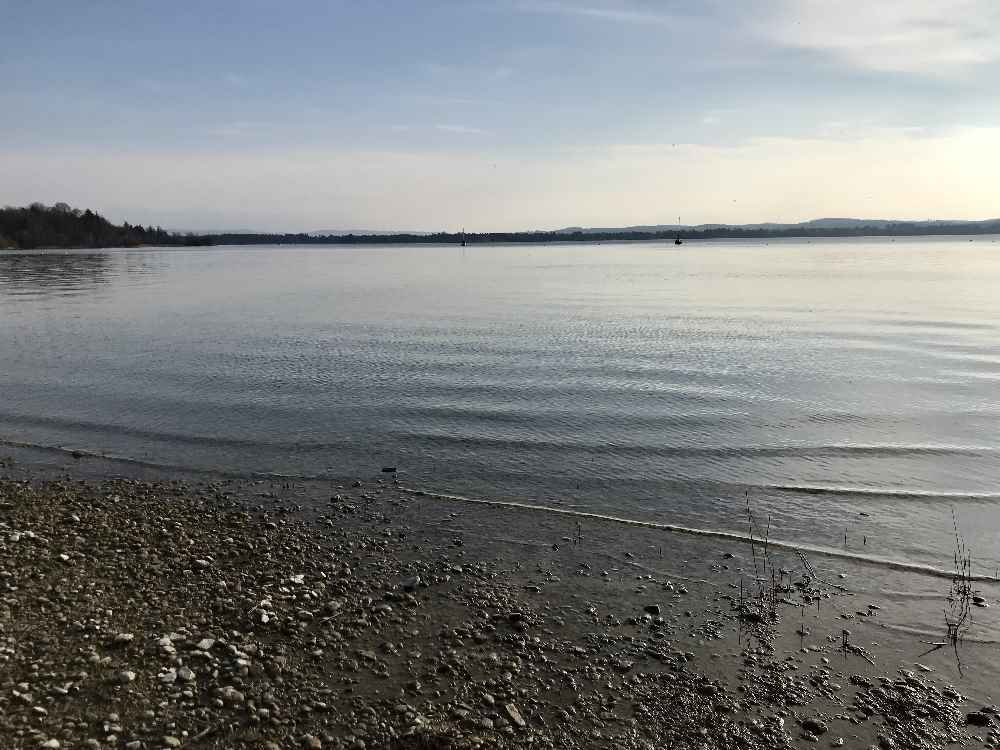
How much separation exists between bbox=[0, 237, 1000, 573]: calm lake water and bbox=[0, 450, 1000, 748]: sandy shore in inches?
109

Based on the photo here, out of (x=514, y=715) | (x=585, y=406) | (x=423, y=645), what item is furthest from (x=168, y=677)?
(x=585, y=406)

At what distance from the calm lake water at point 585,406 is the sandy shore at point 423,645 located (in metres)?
2.78

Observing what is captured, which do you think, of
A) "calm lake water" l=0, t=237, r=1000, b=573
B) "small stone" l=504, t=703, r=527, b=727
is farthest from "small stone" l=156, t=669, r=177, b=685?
"calm lake water" l=0, t=237, r=1000, b=573

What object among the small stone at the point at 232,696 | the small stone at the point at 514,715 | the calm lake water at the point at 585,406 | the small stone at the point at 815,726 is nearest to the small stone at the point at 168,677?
the small stone at the point at 232,696

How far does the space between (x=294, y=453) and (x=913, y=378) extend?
68.4ft

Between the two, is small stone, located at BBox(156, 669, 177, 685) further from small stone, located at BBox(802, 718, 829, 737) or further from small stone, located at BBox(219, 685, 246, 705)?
small stone, located at BBox(802, 718, 829, 737)

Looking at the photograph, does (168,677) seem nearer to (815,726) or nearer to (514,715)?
(514,715)

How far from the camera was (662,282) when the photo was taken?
3046 inches

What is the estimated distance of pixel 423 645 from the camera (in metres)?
8.37

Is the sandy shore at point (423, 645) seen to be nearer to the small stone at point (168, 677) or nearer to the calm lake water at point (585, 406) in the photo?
→ the small stone at point (168, 677)

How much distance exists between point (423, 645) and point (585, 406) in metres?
12.9

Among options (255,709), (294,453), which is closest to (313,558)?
(255,709)

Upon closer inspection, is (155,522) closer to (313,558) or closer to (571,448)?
(313,558)

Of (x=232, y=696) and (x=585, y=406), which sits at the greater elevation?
(x=585, y=406)
